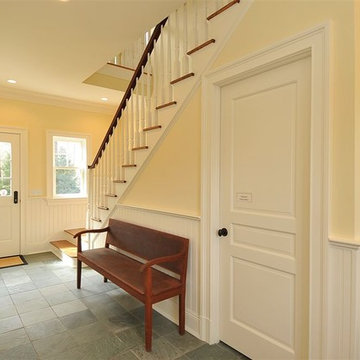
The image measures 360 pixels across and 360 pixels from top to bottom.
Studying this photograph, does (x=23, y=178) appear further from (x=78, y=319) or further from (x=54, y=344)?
(x=54, y=344)

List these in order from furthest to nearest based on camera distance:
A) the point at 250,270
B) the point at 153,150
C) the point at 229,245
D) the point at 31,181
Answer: the point at 31,181
the point at 153,150
the point at 229,245
the point at 250,270

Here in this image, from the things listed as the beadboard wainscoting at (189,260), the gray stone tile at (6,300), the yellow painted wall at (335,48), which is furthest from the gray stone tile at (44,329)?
the yellow painted wall at (335,48)

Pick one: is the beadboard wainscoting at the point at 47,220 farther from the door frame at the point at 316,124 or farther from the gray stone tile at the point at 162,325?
the door frame at the point at 316,124

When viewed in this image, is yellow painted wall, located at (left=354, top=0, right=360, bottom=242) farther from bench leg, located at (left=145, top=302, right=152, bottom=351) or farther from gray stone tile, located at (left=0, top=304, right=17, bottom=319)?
gray stone tile, located at (left=0, top=304, right=17, bottom=319)

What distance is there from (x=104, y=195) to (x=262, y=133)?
2.71 metres

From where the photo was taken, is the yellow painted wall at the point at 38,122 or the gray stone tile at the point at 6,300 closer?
the gray stone tile at the point at 6,300

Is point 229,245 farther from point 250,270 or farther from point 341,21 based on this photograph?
point 341,21

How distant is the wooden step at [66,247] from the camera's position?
4302mm

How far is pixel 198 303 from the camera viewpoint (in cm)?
238

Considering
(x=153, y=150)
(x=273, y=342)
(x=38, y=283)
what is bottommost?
(x=38, y=283)

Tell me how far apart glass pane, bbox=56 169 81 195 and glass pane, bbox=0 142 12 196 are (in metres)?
0.79

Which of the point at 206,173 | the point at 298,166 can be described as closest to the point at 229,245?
the point at 206,173

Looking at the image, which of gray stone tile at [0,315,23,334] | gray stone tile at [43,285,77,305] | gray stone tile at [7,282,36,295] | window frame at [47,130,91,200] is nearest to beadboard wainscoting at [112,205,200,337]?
gray stone tile at [43,285,77,305]

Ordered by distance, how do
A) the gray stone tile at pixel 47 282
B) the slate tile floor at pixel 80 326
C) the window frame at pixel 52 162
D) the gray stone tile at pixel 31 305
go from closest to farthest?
the slate tile floor at pixel 80 326
the gray stone tile at pixel 31 305
the gray stone tile at pixel 47 282
the window frame at pixel 52 162
